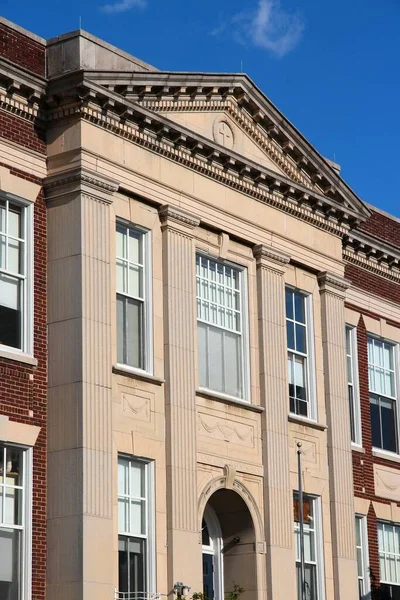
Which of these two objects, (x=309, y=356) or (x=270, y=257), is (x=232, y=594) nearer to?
(x=309, y=356)

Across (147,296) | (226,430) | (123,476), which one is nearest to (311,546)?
(226,430)

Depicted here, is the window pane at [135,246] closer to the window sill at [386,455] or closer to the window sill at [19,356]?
Result: the window sill at [19,356]

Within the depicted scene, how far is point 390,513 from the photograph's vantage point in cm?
3141

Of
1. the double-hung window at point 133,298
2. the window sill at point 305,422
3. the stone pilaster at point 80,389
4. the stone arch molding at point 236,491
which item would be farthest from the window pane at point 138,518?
the window sill at point 305,422

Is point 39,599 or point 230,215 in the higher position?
point 230,215

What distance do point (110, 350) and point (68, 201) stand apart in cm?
272

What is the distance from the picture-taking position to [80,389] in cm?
2289

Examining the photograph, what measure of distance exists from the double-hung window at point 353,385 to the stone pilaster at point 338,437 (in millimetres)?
1480

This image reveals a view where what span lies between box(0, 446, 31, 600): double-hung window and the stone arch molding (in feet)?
12.4

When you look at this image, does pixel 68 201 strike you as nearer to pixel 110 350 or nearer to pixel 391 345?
pixel 110 350

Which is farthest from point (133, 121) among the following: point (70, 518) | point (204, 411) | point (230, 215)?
point (70, 518)

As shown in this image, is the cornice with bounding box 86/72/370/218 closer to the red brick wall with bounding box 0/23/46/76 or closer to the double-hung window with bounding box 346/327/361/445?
the red brick wall with bounding box 0/23/46/76

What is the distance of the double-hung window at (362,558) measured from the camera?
29969mm

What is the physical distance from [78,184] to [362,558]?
37.7 feet
